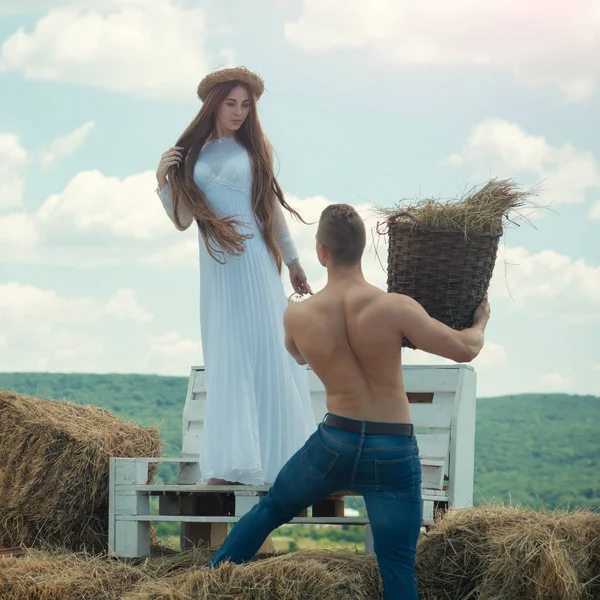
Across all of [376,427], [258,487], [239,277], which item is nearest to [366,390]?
[376,427]

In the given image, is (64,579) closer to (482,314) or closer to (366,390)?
(366,390)

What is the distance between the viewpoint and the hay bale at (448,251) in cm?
416

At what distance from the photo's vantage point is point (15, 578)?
4.39 meters

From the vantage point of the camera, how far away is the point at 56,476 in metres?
5.40

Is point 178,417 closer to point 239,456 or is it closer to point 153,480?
point 153,480

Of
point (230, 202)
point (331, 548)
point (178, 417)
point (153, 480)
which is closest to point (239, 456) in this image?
point (331, 548)

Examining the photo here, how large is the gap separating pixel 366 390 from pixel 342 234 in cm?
62

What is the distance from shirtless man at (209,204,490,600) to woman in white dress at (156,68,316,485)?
1092 mm

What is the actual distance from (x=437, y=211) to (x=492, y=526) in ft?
4.79

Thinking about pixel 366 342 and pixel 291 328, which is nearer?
pixel 366 342

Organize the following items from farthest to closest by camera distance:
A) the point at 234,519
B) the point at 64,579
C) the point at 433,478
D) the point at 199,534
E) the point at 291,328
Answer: the point at 199,534, the point at 433,478, the point at 234,519, the point at 64,579, the point at 291,328

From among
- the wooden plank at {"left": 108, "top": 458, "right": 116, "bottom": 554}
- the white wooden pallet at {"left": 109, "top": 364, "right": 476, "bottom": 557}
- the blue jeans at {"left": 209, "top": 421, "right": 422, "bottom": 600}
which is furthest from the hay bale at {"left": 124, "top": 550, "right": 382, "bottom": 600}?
the wooden plank at {"left": 108, "top": 458, "right": 116, "bottom": 554}

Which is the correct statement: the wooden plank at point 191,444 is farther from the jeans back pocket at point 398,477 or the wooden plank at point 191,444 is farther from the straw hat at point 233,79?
the jeans back pocket at point 398,477

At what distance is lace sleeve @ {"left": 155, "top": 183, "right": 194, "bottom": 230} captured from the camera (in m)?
5.02
